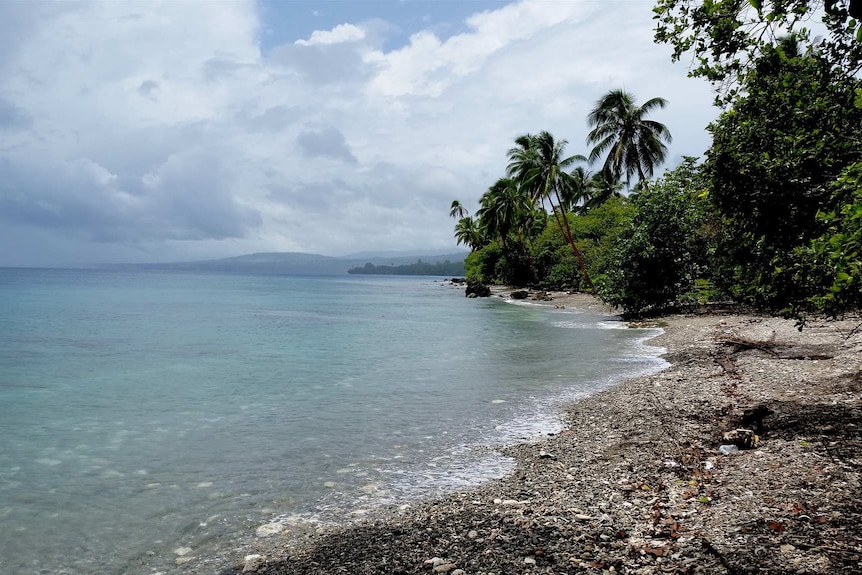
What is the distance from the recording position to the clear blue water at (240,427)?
7324 millimetres

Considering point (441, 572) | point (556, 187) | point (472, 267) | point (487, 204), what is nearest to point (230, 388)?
point (441, 572)

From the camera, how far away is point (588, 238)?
58.7 metres

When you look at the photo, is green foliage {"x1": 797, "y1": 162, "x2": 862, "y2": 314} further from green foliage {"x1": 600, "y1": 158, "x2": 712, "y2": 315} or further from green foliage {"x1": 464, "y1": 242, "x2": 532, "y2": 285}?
green foliage {"x1": 464, "y1": 242, "x2": 532, "y2": 285}

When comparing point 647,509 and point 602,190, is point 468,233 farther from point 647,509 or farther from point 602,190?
point 647,509

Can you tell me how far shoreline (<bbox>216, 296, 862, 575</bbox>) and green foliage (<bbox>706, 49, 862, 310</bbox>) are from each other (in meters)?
2.39

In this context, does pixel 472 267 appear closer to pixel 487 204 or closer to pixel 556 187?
pixel 487 204

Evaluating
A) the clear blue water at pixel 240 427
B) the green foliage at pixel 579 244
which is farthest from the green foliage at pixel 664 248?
the green foliage at pixel 579 244

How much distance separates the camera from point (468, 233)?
110 meters

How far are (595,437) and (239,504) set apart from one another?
6.09m

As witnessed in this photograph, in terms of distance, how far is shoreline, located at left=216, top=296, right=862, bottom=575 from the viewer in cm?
508

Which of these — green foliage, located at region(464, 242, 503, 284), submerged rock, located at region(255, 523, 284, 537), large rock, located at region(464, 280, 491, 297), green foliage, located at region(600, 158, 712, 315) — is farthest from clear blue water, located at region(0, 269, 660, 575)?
green foliage, located at region(464, 242, 503, 284)

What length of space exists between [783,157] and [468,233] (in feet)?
335

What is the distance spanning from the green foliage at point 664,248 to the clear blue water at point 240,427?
17.0 feet

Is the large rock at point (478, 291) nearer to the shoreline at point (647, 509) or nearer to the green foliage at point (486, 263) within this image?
the green foliage at point (486, 263)
